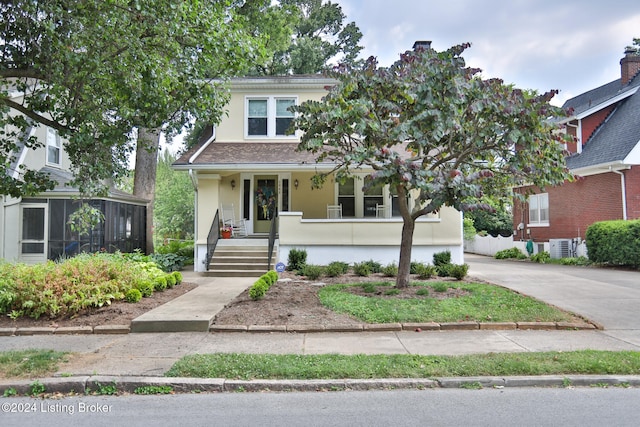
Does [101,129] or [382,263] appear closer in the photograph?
[101,129]

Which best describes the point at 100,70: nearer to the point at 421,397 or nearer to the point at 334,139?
the point at 334,139

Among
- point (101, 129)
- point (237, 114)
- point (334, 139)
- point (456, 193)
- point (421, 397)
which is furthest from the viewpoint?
point (237, 114)

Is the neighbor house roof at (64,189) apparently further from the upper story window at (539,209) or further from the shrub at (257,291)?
the upper story window at (539,209)

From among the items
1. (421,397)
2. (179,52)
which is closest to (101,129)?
(179,52)

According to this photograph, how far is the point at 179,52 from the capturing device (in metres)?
8.30

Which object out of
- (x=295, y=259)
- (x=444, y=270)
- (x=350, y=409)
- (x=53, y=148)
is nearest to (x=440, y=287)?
(x=444, y=270)

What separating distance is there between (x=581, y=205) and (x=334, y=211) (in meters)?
11.8

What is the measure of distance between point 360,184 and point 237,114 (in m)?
5.38

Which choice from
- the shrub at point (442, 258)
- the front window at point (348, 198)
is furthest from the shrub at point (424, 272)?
the front window at point (348, 198)

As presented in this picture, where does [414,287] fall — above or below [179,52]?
below

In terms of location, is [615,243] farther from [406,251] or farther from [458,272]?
[406,251]

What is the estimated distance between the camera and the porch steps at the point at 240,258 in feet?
42.2

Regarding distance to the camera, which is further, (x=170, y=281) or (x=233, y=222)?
(x=233, y=222)

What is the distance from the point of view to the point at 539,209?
22.3 meters
